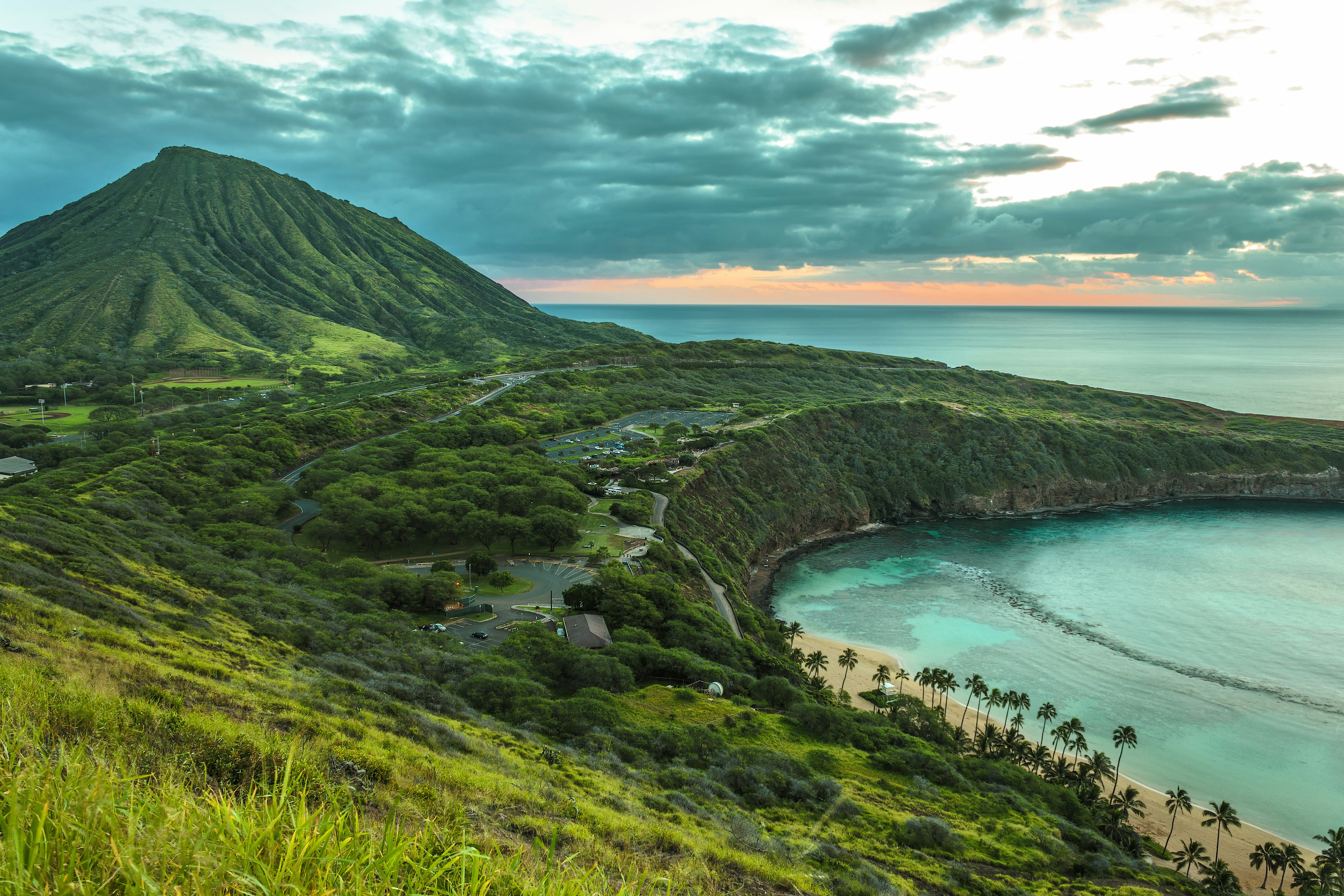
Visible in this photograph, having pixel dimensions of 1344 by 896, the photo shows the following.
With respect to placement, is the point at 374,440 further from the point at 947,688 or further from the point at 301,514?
the point at 947,688

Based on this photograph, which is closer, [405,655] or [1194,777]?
[405,655]

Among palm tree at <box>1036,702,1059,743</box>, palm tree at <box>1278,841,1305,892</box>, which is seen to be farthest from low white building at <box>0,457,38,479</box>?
palm tree at <box>1278,841,1305,892</box>

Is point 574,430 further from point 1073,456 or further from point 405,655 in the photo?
point 1073,456

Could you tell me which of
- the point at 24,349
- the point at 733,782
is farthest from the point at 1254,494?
the point at 24,349

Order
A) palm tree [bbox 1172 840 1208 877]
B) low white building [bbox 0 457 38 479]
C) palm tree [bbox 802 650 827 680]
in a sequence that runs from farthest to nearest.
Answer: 1. low white building [bbox 0 457 38 479]
2. palm tree [bbox 802 650 827 680]
3. palm tree [bbox 1172 840 1208 877]

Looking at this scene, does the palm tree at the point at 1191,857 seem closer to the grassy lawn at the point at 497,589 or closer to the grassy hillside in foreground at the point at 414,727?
the grassy hillside in foreground at the point at 414,727

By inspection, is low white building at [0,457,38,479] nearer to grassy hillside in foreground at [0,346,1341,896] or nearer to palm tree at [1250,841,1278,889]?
grassy hillside in foreground at [0,346,1341,896]
